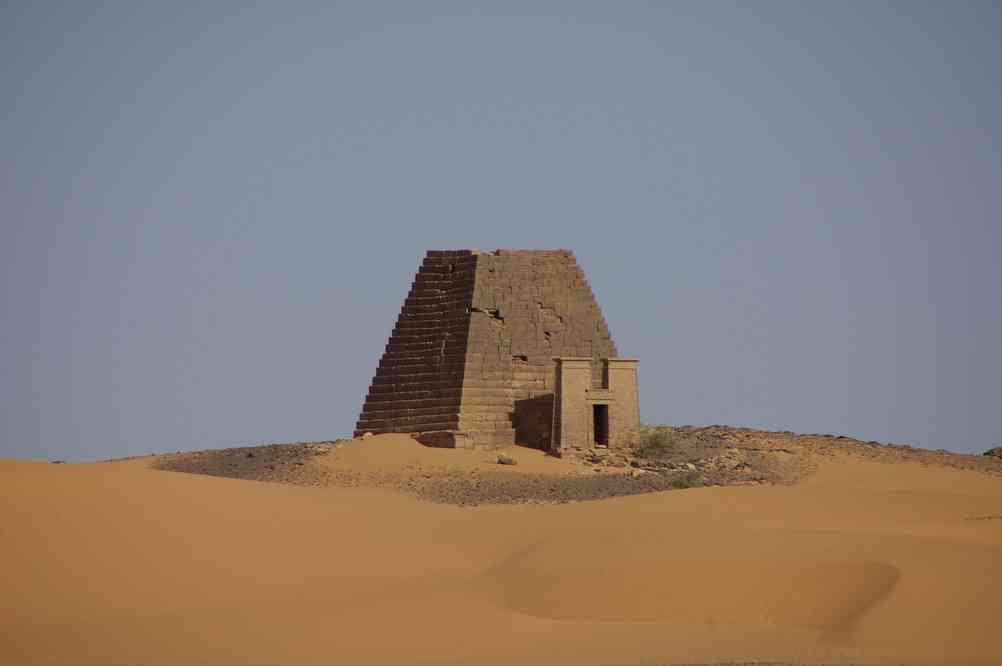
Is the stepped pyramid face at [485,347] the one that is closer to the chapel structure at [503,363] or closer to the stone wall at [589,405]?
the chapel structure at [503,363]

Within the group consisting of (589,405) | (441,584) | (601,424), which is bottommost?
(441,584)

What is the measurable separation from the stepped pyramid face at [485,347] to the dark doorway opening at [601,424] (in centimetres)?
68

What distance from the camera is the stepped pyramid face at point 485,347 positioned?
30.5m

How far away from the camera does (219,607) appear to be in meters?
10.4

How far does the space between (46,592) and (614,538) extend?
573 cm

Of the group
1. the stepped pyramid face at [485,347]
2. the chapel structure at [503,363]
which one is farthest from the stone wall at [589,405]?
the stepped pyramid face at [485,347]

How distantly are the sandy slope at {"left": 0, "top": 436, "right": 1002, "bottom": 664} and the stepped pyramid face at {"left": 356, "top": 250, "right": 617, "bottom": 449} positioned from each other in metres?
16.0

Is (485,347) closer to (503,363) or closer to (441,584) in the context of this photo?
(503,363)

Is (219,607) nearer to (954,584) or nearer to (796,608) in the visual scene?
(796,608)

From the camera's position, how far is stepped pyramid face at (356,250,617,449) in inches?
1202

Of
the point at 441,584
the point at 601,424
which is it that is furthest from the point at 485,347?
the point at 441,584

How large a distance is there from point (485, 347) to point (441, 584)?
773 inches

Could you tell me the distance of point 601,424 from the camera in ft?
99.1

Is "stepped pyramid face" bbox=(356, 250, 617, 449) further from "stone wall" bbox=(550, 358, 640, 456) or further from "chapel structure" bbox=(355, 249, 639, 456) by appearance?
"stone wall" bbox=(550, 358, 640, 456)
